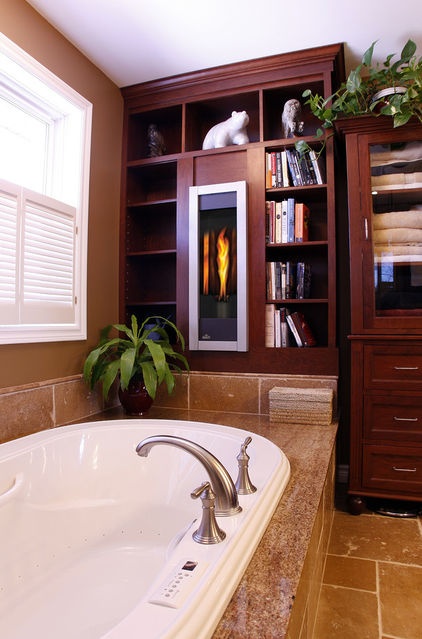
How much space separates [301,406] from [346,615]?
36.8 inches

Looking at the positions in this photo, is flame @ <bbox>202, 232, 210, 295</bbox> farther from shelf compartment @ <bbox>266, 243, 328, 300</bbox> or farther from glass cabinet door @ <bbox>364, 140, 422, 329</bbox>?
glass cabinet door @ <bbox>364, 140, 422, 329</bbox>

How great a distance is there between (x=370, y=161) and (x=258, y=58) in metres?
0.90

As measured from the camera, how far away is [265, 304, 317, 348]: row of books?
2.43 m

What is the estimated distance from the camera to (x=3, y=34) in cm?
185

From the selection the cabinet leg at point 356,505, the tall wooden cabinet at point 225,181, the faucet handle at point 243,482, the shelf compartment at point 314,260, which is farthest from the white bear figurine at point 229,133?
the cabinet leg at point 356,505

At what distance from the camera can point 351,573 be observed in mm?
1673

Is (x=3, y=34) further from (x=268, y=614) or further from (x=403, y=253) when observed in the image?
(x=268, y=614)

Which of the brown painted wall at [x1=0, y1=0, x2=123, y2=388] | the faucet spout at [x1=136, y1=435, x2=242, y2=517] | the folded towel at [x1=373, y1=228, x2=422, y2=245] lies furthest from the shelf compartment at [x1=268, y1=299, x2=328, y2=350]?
the faucet spout at [x1=136, y1=435, x2=242, y2=517]

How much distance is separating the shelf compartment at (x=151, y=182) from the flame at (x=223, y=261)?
0.54 metres

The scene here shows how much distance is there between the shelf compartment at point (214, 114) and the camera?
2.66 metres

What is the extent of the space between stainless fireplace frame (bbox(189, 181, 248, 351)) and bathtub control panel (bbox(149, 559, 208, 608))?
5.49 ft

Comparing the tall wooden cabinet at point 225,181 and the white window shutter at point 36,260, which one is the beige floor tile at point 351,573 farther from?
the white window shutter at point 36,260

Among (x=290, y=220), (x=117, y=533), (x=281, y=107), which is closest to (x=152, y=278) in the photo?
(x=290, y=220)

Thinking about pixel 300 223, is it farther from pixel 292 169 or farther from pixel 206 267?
pixel 206 267
